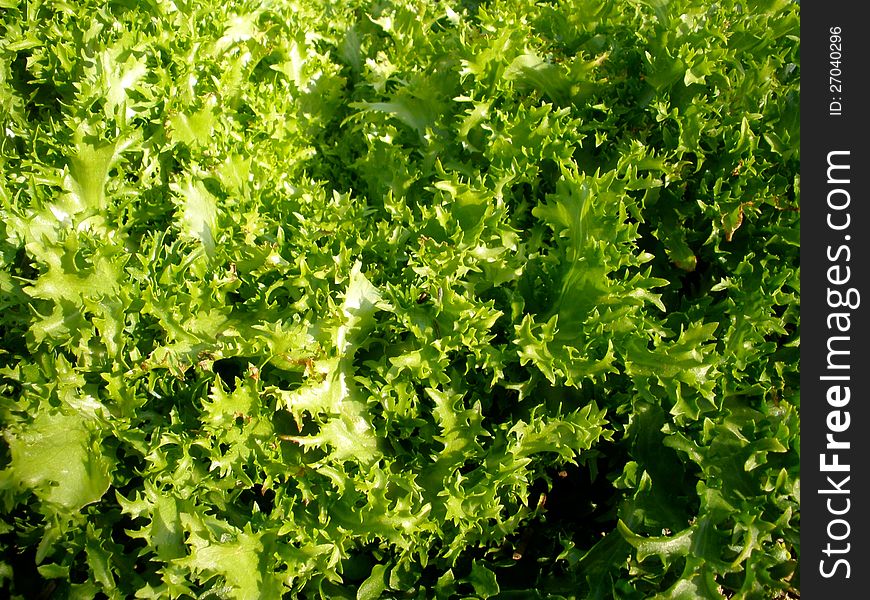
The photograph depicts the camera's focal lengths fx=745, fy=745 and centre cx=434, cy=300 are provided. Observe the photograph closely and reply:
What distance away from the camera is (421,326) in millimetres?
2576

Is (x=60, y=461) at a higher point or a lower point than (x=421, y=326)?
lower

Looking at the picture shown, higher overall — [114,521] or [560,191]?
[560,191]

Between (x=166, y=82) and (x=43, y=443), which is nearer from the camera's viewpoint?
(x=43, y=443)

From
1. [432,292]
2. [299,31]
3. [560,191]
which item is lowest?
A: [432,292]

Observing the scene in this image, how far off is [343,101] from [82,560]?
2.27 metres

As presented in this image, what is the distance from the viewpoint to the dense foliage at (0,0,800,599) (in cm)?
243

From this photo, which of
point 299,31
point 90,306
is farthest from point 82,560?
point 299,31

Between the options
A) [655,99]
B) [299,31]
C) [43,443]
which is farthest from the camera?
[299,31]

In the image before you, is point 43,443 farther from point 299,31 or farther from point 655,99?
point 655,99

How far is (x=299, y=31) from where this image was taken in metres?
3.58

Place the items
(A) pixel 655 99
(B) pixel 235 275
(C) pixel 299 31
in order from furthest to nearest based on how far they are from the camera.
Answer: (C) pixel 299 31, (A) pixel 655 99, (B) pixel 235 275

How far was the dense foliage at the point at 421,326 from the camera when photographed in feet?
7.98

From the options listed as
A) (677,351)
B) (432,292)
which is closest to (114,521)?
(432,292)

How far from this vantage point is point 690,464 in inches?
104
